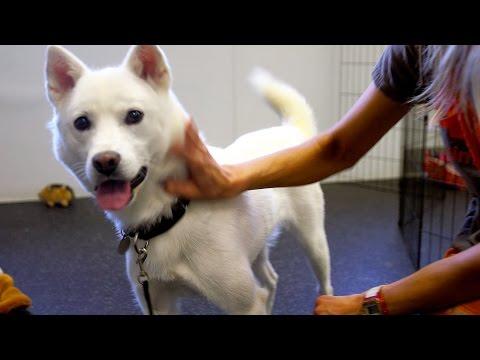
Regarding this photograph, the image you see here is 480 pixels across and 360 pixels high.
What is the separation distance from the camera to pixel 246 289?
1075mm

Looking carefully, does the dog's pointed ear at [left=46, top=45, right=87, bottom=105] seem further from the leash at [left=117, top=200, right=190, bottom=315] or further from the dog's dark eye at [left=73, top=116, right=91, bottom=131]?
the leash at [left=117, top=200, right=190, bottom=315]

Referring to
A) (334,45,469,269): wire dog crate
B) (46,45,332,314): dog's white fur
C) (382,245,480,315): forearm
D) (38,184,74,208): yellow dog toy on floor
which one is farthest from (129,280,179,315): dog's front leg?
(38,184,74,208): yellow dog toy on floor

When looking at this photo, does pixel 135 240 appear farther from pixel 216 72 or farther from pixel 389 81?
pixel 216 72

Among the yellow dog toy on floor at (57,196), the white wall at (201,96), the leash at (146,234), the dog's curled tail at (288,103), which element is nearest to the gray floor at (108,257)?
the yellow dog toy on floor at (57,196)

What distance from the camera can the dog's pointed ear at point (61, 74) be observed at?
3.08 feet

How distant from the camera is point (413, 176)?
2795 mm

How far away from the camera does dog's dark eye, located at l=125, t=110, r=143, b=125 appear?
906 mm

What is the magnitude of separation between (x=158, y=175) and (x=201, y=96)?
7.05ft

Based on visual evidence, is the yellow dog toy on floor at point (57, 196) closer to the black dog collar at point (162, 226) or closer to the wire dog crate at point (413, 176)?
the wire dog crate at point (413, 176)

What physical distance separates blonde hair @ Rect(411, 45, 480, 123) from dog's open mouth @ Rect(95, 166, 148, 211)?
1.76ft

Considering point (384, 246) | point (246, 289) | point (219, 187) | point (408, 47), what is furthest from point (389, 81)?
point (384, 246)

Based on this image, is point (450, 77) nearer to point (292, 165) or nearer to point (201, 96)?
point (292, 165)
